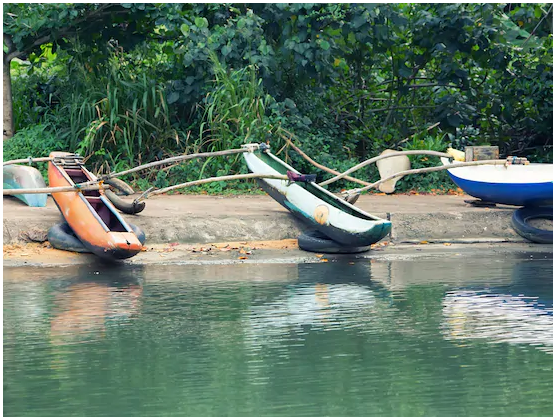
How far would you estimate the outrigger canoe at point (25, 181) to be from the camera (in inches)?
448

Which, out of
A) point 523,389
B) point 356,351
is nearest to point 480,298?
point 356,351

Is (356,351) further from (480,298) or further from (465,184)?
(465,184)

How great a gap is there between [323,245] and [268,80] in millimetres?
4400

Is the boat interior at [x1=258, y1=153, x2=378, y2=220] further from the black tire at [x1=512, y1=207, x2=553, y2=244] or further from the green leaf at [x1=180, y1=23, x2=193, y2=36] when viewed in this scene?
the green leaf at [x1=180, y1=23, x2=193, y2=36]

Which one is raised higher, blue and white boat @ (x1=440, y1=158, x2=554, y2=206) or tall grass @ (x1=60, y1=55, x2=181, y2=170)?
tall grass @ (x1=60, y1=55, x2=181, y2=170)

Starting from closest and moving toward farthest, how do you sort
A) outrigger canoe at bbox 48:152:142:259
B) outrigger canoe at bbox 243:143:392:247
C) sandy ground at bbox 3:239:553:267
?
1. outrigger canoe at bbox 48:152:142:259
2. sandy ground at bbox 3:239:553:267
3. outrigger canoe at bbox 243:143:392:247

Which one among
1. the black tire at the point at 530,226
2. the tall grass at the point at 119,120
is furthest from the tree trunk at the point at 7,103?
the black tire at the point at 530,226

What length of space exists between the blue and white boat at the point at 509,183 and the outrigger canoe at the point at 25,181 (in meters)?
4.91

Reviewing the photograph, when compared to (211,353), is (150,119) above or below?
above

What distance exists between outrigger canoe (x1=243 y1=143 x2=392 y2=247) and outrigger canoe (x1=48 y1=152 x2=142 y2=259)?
183cm

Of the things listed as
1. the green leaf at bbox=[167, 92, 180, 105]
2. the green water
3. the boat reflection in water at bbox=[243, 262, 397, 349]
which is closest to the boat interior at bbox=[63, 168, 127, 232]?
the green water

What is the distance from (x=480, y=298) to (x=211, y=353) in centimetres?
276

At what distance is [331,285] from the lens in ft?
29.2

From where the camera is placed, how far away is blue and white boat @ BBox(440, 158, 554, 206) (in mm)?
11445
